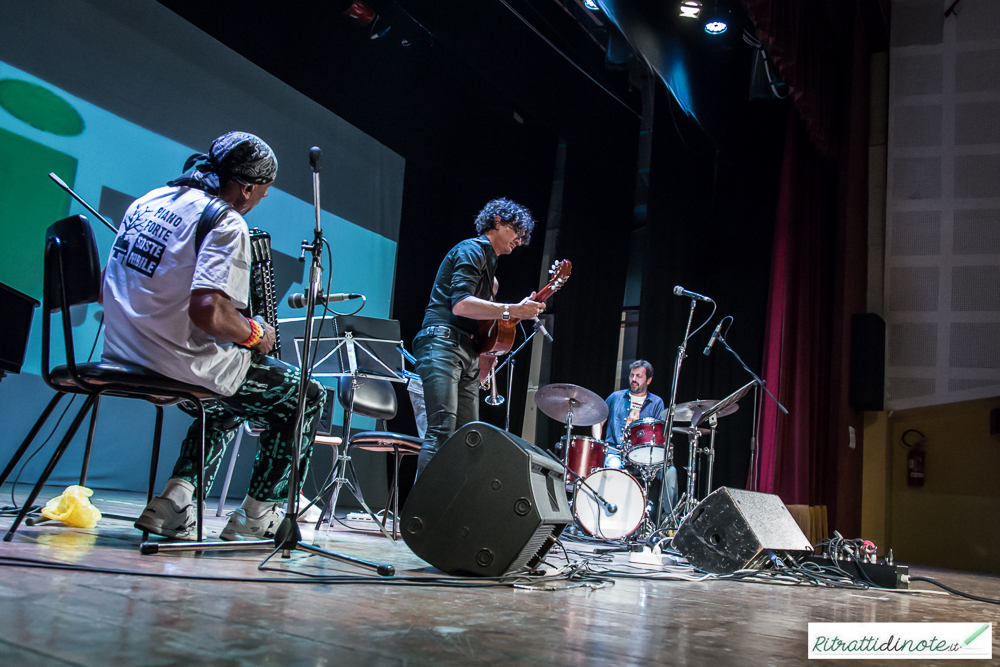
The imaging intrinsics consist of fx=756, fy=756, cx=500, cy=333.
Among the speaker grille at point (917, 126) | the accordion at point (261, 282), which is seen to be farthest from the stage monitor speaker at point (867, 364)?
the accordion at point (261, 282)

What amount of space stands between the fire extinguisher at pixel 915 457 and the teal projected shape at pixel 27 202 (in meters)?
7.82

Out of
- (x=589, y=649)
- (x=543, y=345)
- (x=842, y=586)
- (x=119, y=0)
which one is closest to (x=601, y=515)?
(x=842, y=586)

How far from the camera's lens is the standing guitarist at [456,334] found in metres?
3.08

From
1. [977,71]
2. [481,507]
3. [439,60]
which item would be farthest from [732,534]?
[977,71]

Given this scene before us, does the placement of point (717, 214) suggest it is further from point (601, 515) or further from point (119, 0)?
point (119, 0)

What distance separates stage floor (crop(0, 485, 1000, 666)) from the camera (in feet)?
3.41

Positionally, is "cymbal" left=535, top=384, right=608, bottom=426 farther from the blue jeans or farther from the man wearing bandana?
the man wearing bandana

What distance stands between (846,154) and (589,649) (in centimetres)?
701

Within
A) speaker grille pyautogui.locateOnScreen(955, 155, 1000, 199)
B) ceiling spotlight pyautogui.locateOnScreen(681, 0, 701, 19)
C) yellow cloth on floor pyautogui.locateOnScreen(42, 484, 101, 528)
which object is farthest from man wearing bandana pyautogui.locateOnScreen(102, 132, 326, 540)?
speaker grille pyautogui.locateOnScreen(955, 155, 1000, 199)

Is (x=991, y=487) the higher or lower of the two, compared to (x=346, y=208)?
lower

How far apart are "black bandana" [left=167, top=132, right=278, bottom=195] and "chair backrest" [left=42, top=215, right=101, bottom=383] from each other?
1.01 feet

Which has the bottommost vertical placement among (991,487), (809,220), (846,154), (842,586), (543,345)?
(842,586)

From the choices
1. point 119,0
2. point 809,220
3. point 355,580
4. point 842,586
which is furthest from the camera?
point 809,220

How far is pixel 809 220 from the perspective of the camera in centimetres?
675
